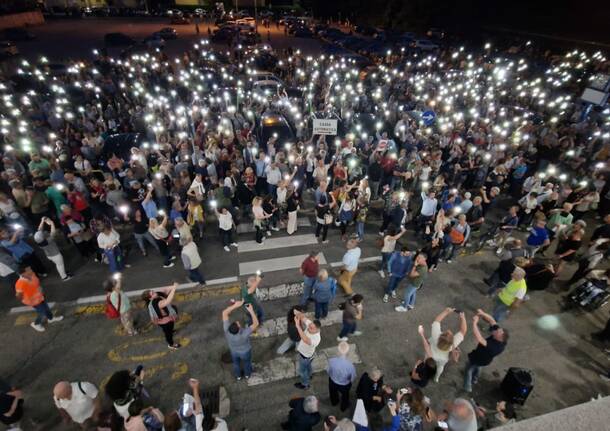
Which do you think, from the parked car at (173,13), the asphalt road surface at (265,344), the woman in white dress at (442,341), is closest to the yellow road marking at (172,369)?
the asphalt road surface at (265,344)

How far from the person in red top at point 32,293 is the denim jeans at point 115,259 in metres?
1.60

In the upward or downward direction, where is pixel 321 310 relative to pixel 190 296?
upward

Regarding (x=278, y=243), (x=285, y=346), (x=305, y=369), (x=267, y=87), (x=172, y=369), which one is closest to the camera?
(x=305, y=369)

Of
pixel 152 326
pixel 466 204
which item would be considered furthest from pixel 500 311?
pixel 152 326

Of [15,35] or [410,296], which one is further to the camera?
[15,35]

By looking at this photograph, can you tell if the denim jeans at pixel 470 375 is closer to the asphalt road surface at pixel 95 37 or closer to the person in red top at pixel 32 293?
the person in red top at pixel 32 293

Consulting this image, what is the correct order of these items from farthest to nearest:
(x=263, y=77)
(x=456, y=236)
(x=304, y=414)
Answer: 1. (x=263, y=77)
2. (x=456, y=236)
3. (x=304, y=414)

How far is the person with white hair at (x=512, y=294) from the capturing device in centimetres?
662

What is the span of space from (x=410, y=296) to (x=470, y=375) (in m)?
2.02

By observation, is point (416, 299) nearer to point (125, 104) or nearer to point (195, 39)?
point (125, 104)

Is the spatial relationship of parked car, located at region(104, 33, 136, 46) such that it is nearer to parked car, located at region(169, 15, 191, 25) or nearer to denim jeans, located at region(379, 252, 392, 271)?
parked car, located at region(169, 15, 191, 25)

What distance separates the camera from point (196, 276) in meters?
8.29

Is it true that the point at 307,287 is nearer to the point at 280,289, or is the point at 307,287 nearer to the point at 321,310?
the point at 321,310

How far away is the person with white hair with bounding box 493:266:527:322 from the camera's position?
6617mm
